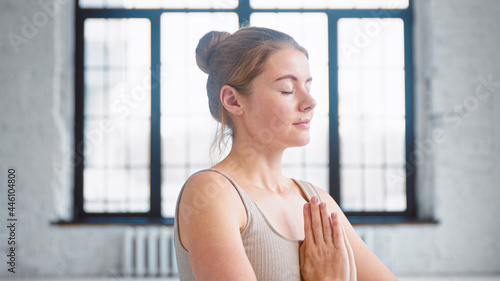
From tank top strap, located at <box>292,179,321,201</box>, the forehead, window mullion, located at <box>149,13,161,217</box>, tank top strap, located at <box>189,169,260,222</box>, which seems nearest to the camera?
tank top strap, located at <box>189,169,260,222</box>

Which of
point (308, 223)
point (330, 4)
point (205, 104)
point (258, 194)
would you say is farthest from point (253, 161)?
point (330, 4)

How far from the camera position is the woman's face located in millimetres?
888

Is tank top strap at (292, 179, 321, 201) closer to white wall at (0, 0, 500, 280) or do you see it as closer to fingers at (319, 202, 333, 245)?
fingers at (319, 202, 333, 245)

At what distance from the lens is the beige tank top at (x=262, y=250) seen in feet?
2.58

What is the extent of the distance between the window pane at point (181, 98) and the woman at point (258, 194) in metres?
3.43

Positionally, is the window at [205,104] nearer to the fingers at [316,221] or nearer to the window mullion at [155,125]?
the window mullion at [155,125]

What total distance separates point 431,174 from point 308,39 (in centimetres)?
183

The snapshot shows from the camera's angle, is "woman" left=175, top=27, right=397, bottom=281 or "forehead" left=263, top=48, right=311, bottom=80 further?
"forehead" left=263, top=48, right=311, bottom=80

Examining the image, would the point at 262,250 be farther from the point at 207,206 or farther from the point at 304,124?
the point at 304,124

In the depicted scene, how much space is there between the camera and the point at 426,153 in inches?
169

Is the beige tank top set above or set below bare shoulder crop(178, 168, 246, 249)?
below

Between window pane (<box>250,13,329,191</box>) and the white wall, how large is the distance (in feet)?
2.78

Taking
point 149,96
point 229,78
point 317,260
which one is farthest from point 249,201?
point 149,96

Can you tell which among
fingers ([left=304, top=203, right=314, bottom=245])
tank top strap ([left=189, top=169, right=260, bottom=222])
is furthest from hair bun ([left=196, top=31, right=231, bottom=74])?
fingers ([left=304, top=203, right=314, bottom=245])
